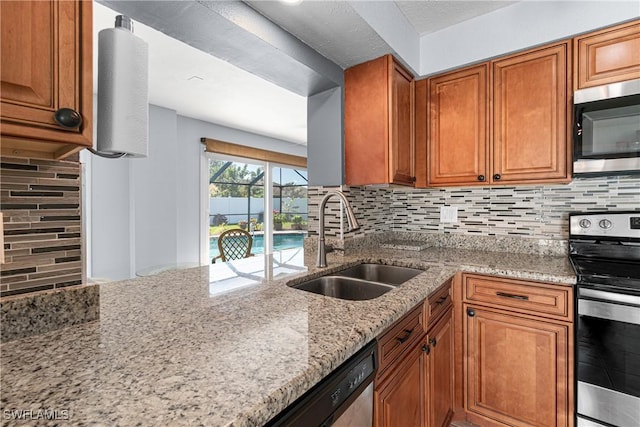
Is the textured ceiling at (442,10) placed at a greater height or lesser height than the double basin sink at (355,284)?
greater

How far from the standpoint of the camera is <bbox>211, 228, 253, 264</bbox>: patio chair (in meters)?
3.72

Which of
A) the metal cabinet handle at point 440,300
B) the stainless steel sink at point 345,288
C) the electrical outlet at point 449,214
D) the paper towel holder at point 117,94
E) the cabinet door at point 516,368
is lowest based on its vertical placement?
the cabinet door at point 516,368

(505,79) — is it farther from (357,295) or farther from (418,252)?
(357,295)

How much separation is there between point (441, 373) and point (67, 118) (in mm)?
1736

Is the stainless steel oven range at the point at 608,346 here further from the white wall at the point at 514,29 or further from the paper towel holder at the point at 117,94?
the paper towel holder at the point at 117,94

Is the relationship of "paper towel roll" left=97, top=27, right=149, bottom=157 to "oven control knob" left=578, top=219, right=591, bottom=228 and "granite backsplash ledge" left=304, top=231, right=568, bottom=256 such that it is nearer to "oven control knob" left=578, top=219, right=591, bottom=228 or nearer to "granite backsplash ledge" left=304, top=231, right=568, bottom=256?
"granite backsplash ledge" left=304, top=231, right=568, bottom=256

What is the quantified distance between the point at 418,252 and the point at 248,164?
3438 millimetres

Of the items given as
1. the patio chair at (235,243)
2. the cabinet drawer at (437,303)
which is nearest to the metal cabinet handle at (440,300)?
the cabinet drawer at (437,303)

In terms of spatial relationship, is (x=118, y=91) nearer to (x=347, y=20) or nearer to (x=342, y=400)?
(x=342, y=400)

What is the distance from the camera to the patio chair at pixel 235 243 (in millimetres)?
3720

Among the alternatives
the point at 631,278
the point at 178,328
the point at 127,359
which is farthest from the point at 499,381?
the point at 127,359

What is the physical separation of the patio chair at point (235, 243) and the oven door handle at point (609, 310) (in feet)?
10.7

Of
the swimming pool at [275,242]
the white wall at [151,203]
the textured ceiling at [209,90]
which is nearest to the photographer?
the textured ceiling at [209,90]

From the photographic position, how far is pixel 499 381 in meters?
1.57
